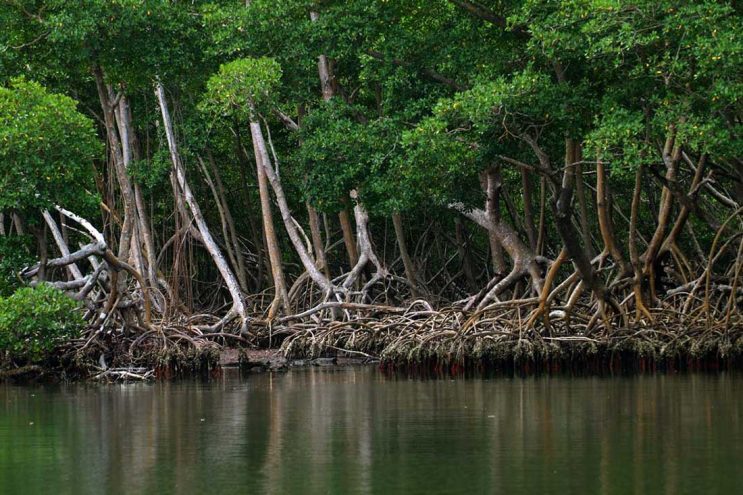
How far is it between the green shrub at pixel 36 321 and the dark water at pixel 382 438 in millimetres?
579

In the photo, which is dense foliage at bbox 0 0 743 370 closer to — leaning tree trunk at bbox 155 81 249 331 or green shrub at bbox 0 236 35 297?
leaning tree trunk at bbox 155 81 249 331

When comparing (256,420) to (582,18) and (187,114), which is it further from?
(187,114)

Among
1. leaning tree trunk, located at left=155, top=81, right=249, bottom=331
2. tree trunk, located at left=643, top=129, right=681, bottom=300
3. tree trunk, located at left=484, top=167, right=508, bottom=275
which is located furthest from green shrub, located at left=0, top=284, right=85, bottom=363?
tree trunk, located at left=643, top=129, right=681, bottom=300

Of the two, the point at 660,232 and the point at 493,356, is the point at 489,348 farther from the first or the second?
the point at 660,232

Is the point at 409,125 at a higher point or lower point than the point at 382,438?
higher

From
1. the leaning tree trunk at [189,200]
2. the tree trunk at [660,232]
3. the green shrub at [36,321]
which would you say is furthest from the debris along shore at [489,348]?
the leaning tree trunk at [189,200]

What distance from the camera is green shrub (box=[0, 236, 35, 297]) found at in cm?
1555

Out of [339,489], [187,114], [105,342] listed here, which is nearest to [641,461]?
[339,489]

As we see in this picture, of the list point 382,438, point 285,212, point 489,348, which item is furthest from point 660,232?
point 382,438

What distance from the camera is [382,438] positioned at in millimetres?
9492

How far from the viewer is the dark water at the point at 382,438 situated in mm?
7453

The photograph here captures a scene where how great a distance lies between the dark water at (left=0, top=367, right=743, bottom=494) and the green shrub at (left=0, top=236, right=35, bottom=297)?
1.50m

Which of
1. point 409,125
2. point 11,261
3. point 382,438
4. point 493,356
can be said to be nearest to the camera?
point 382,438

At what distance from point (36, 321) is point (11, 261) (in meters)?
1.49
